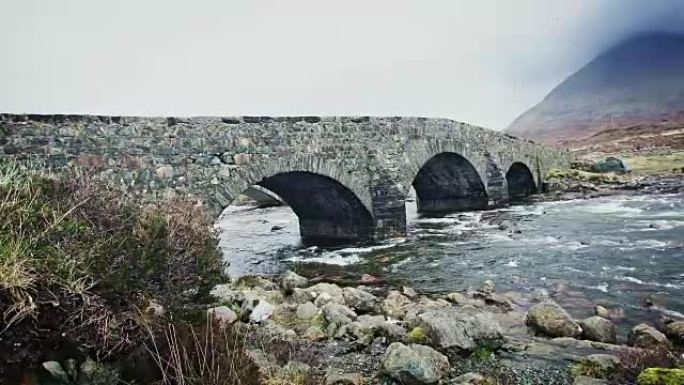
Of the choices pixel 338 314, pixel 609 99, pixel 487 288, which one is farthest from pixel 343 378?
pixel 609 99

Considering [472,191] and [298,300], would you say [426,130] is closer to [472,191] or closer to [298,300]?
[472,191]

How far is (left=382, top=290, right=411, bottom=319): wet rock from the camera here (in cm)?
777

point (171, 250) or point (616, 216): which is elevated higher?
point (171, 250)

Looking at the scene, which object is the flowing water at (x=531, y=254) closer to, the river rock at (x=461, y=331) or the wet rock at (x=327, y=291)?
the wet rock at (x=327, y=291)

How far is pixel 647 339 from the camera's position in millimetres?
6320

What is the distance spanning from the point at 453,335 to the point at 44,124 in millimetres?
7615

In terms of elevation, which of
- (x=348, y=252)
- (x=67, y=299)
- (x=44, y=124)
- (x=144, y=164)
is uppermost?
(x=44, y=124)

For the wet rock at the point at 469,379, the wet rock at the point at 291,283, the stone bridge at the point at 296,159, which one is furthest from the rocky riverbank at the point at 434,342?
the stone bridge at the point at 296,159

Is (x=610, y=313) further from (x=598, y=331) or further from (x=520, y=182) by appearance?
(x=520, y=182)

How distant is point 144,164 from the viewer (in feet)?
32.5

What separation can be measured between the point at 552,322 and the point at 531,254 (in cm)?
633

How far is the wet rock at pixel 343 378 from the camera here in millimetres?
4950

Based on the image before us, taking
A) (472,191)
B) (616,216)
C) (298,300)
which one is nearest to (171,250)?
(298,300)

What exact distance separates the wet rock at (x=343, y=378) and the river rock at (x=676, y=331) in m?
4.35
